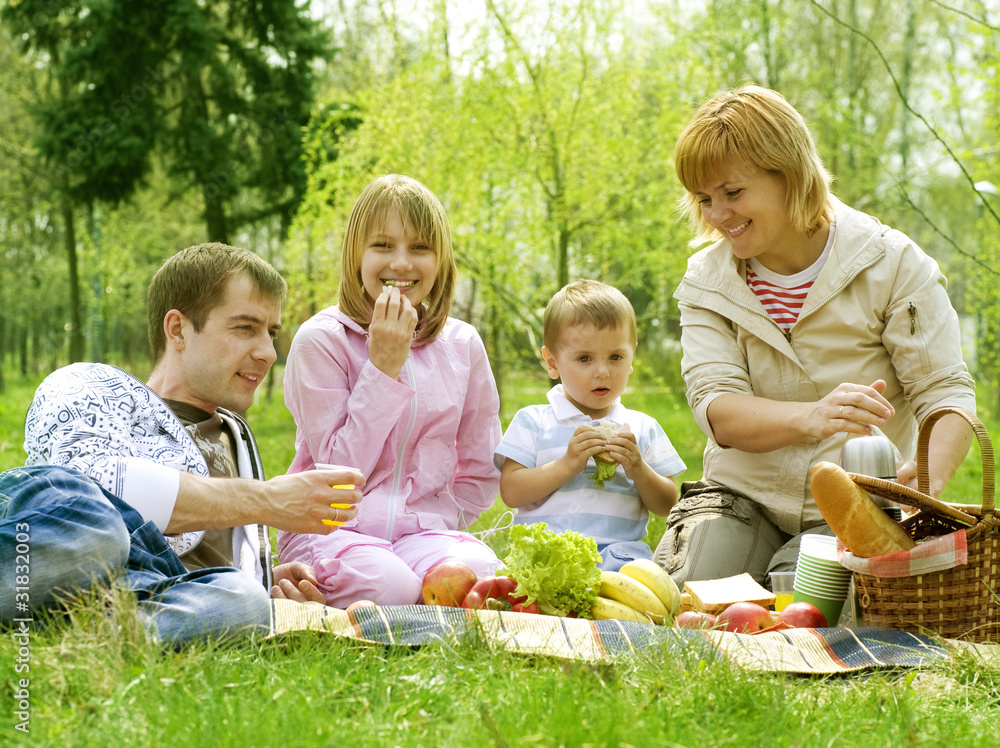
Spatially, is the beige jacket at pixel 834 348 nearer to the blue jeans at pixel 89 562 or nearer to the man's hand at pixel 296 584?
the man's hand at pixel 296 584

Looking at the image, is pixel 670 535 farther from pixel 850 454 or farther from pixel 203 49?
pixel 203 49

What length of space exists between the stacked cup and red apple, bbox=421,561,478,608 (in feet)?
3.74

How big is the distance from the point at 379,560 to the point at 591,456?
3.14 ft

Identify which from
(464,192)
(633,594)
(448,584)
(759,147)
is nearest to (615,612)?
(633,594)

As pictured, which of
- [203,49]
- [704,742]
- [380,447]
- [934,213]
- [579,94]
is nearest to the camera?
[704,742]

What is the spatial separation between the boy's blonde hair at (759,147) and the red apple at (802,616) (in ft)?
4.85

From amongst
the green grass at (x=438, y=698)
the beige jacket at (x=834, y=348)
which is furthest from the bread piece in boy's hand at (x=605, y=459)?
the green grass at (x=438, y=698)

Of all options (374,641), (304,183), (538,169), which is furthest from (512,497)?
(304,183)

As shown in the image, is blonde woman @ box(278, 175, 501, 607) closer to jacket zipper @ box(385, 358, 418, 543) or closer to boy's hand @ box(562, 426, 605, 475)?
jacket zipper @ box(385, 358, 418, 543)

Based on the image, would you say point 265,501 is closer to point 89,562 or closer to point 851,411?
point 89,562

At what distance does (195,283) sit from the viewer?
9.95 ft

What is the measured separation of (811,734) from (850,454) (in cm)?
121

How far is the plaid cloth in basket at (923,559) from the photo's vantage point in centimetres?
258

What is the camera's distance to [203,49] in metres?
13.9
